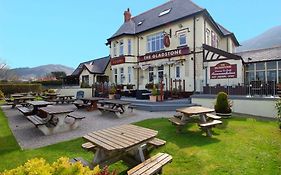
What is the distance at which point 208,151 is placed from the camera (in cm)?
595

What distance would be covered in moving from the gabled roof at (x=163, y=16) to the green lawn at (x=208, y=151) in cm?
1363

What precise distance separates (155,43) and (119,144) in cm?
1986

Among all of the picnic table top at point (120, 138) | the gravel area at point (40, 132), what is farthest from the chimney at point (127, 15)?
the picnic table top at point (120, 138)

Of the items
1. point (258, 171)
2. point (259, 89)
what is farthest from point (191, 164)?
point (259, 89)

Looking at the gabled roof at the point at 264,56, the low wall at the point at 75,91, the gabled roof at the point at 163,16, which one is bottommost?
the low wall at the point at 75,91

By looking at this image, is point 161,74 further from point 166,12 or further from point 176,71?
point 166,12

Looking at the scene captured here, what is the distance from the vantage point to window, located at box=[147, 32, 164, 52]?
22.3 metres

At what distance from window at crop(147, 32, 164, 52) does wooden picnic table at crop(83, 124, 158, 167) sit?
18.1 meters

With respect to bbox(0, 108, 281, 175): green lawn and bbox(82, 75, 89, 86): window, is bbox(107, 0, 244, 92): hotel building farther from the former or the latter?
bbox(0, 108, 281, 175): green lawn

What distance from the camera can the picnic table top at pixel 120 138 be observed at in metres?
4.01

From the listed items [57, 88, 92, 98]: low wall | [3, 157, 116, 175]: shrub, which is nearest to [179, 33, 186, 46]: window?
[57, 88, 92, 98]: low wall

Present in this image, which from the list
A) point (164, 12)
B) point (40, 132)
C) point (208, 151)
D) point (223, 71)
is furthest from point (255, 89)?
point (164, 12)

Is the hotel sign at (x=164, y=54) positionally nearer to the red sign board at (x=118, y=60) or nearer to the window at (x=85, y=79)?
the red sign board at (x=118, y=60)

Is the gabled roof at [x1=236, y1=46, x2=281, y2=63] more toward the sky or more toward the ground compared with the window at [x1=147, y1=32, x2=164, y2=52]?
more toward the ground
